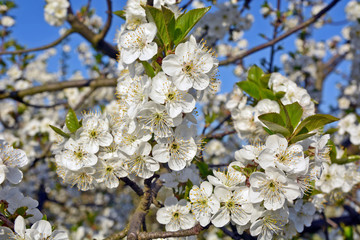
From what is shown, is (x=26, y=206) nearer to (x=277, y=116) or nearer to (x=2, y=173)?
(x=2, y=173)

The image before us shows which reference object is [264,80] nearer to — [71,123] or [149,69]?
[149,69]

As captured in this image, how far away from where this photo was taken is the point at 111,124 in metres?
1.74

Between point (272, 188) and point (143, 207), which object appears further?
point (143, 207)

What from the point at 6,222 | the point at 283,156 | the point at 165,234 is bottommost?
the point at 6,222

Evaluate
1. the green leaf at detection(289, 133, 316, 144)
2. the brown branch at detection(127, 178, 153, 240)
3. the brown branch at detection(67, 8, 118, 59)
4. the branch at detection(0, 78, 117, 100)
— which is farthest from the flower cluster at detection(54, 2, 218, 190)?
the branch at detection(0, 78, 117, 100)

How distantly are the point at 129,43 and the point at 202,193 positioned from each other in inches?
33.4

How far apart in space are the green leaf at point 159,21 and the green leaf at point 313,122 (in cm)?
77

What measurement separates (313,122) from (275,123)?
215 mm

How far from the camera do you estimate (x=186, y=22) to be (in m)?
1.50

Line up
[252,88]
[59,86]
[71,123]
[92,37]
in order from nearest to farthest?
[71,123]
[252,88]
[92,37]
[59,86]

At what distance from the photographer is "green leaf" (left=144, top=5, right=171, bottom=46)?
1443 millimetres

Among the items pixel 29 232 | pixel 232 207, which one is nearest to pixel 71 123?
pixel 29 232

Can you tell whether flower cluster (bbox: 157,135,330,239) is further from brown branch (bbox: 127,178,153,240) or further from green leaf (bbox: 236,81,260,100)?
green leaf (bbox: 236,81,260,100)

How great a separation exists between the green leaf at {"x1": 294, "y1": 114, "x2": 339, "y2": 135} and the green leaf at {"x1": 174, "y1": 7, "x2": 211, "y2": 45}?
71 cm
